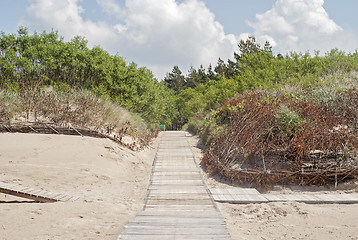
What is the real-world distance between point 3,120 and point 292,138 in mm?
9056

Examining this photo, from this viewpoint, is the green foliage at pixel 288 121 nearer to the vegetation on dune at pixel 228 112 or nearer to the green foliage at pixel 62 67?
the vegetation on dune at pixel 228 112

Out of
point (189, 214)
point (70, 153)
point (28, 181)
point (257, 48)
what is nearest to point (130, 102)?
point (70, 153)

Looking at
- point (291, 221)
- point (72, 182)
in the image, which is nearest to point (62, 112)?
point (72, 182)

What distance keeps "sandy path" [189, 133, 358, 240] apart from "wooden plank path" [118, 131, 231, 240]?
329 mm

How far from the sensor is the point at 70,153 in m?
7.91

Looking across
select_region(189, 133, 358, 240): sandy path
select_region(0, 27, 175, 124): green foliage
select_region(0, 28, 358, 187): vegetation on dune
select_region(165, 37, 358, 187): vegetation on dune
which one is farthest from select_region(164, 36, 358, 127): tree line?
select_region(189, 133, 358, 240): sandy path

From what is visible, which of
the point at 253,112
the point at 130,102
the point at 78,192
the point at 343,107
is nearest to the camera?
the point at 78,192

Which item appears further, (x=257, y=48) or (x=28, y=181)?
(x=257, y=48)

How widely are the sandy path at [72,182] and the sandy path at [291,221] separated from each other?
5.70 ft

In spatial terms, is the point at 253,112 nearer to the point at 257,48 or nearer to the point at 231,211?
the point at 231,211

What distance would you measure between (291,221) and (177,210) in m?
1.82

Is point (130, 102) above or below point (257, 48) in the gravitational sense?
below

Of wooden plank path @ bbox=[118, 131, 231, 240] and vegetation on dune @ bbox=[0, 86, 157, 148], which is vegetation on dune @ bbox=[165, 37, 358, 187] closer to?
wooden plank path @ bbox=[118, 131, 231, 240]

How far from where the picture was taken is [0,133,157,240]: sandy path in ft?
12.4
